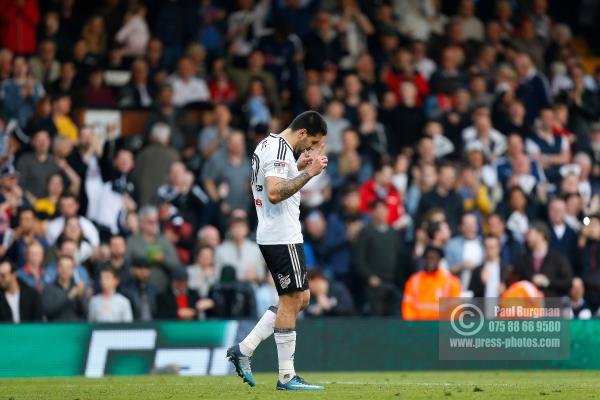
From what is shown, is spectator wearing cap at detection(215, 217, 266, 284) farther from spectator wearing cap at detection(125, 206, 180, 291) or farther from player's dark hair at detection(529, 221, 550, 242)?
player's dark hair at detection(529, 221, 550, 242)

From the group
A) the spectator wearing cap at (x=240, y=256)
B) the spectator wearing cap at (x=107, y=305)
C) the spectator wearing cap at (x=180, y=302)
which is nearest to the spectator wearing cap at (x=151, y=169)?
the spectator wearing cap at (x=240, y=256)

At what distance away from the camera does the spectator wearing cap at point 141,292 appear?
1795 centimetres

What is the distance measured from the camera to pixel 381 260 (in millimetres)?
19406

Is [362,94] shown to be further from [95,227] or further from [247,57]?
[95,227]

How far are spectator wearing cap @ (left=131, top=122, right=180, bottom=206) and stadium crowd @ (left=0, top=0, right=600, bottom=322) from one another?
0.10ft

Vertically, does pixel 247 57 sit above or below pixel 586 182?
above

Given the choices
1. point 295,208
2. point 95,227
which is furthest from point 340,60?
point 295,208

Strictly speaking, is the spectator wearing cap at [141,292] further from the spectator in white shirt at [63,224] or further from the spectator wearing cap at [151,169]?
the spectator wearing cap at [151,169]

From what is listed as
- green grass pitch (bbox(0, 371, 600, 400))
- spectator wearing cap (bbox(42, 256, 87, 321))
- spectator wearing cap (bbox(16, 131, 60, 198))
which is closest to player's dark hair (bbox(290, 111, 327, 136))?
green grass pitch (bbox(0, 371, 600, 400))

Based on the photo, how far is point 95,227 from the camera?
63.5 ft

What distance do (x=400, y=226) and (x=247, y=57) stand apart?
4392 millimetres

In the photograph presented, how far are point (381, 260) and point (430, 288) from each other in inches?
53.7

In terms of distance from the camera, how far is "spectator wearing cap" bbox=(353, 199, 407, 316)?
19203 millimetres

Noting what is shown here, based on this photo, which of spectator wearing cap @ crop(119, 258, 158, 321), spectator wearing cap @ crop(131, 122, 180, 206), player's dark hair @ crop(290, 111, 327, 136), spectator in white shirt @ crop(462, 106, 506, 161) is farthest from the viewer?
spectator in white shirt @ crop(462, 106, 506, 161)
